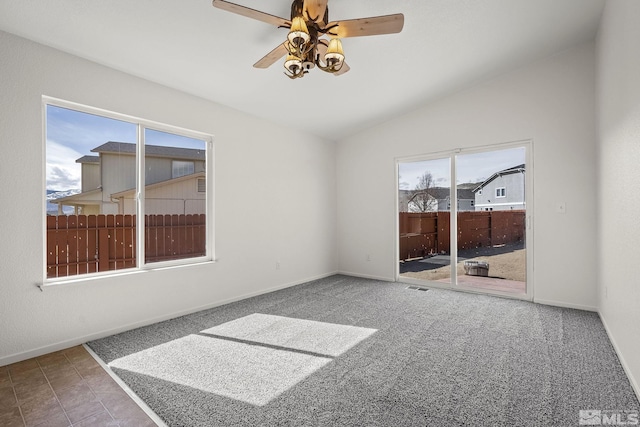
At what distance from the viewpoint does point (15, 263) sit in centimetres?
245

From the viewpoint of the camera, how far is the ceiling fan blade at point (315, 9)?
2080mm

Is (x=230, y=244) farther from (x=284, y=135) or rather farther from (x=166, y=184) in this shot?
(x=284, y=135)

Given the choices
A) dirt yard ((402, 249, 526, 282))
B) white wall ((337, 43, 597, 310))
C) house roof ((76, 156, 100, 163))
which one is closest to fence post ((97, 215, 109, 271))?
house roof ((76, 156, 100, 163))

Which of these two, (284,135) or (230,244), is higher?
(284,135)

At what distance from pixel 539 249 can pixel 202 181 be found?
4327mm

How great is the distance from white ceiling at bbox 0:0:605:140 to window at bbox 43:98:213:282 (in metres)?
0.60

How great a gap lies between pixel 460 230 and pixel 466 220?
0.55 ft

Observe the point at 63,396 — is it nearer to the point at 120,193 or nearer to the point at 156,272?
the point at 156,272

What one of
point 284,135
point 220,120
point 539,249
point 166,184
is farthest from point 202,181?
point 539,249

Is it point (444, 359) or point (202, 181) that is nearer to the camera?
point (444, 359)

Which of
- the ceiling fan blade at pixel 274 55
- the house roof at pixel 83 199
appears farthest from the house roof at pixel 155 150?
the ceiling fan blade at pixel 274 55

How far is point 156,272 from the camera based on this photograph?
3.29 m

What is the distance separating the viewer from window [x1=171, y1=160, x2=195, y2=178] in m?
3.63

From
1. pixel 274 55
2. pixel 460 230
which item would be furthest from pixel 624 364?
pixel 274 55
